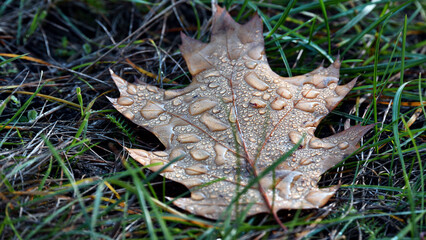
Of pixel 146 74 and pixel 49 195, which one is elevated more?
pixel 146 74

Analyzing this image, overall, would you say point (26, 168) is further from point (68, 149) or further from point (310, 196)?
point (310, 196)

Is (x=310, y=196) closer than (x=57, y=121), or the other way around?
(x=310, y=196)

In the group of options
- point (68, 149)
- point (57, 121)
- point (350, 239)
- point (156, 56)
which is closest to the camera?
point (350, 239)

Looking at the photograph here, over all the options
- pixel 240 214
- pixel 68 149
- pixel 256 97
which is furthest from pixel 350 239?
pixel 68 149

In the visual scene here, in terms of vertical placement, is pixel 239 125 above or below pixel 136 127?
above
